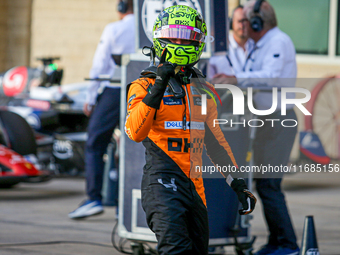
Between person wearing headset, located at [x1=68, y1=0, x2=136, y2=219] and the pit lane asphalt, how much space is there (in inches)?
11.8

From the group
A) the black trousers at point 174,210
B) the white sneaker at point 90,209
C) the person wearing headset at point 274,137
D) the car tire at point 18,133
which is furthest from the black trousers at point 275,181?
the car tire at point 18,133

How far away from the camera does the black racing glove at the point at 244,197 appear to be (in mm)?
2740

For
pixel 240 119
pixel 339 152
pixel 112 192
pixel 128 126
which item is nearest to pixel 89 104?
pixel 112 192

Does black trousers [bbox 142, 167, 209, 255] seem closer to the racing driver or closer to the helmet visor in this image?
the racing driver

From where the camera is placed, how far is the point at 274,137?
4.06 meters

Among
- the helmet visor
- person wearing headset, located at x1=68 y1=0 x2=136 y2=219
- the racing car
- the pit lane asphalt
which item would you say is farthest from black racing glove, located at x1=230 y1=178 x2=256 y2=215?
the racing car

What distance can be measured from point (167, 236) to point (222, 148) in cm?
65

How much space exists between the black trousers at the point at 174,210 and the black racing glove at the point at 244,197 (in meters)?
0.20

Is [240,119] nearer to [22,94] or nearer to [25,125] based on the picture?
[25,125]

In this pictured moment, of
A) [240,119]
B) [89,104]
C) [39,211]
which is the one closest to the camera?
[240,119]

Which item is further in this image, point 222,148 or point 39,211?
point 39,211

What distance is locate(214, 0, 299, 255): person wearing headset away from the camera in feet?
13.0

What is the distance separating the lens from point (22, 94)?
7895 mm

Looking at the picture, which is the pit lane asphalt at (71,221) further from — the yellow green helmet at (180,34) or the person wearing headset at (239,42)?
the yellow green helmet at (180,34)
